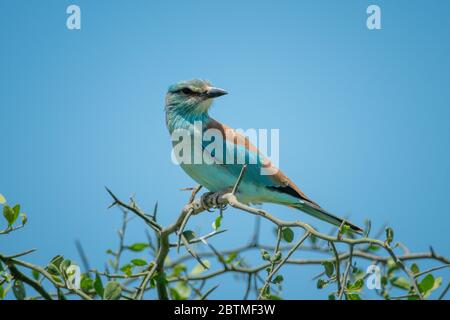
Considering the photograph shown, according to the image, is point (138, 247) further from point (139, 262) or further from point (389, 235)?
point (389, 235)

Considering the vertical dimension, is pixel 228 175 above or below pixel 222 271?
above

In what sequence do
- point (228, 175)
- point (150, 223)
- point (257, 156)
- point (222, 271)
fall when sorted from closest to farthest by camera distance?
point (150, 223), point (222, 271), point (228, 175), point (257, 156)

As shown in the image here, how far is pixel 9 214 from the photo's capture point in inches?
147

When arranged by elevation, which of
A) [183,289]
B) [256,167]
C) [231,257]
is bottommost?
[183,289]

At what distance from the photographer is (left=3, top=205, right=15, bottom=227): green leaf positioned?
12.2 ft

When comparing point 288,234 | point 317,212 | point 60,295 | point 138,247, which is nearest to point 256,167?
point 317,212

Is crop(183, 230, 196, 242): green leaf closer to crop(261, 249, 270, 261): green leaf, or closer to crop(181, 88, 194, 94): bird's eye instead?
crop(261, 249, 270, 261): green leaf

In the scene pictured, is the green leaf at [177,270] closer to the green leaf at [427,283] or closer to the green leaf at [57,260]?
the green leaf at [57,260]

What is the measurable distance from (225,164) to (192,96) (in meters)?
1.00

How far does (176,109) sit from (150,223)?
2.70m

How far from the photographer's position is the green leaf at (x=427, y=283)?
3.59 m

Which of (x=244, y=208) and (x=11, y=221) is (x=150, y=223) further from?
(x=11, y=221)
